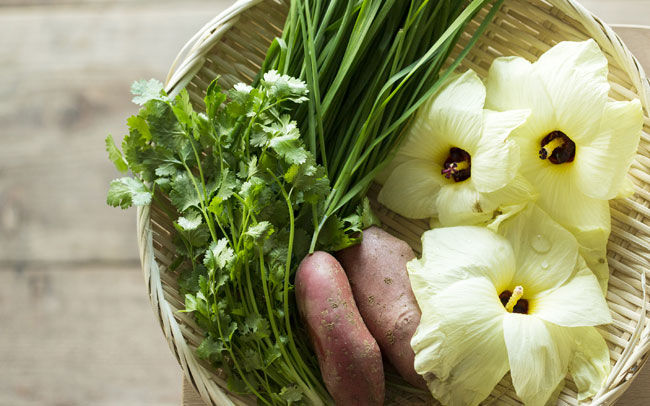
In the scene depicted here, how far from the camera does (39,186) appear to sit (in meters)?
1.42

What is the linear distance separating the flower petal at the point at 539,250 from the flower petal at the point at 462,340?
0.29ft

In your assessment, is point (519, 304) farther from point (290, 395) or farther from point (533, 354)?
point (290, 395)

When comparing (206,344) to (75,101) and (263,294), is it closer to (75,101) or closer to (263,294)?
(263,294)

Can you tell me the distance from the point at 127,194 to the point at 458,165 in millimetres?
506

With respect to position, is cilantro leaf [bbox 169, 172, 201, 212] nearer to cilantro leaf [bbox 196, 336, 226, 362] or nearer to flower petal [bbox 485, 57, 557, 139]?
cilantro leaf [bbox 196, 336, 226, 362]

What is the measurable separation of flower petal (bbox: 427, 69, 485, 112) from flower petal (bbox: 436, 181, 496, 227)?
121mm

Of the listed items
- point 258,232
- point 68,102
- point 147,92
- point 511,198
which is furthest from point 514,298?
point 68,102

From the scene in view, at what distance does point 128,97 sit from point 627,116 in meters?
1.06

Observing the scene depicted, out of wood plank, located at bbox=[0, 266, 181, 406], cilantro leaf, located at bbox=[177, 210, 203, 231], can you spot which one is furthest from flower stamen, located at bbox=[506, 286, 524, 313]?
wood plank, located at bbox=[0, 266, 181, 406]

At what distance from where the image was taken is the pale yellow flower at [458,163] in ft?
2.99

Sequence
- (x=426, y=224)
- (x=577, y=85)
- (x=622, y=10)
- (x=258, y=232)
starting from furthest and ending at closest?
(x=622, y=10)
(x=426, y=224)
(x=577, y=85)
(x=258, y=232)

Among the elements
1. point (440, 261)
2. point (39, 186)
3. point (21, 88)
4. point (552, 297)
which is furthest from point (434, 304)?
point (21, 88)

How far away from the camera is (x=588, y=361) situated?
922 mm

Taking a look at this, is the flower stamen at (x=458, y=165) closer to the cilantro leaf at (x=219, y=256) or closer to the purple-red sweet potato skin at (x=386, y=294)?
the purple-red sweet potato skin at (x=386, y=294)
